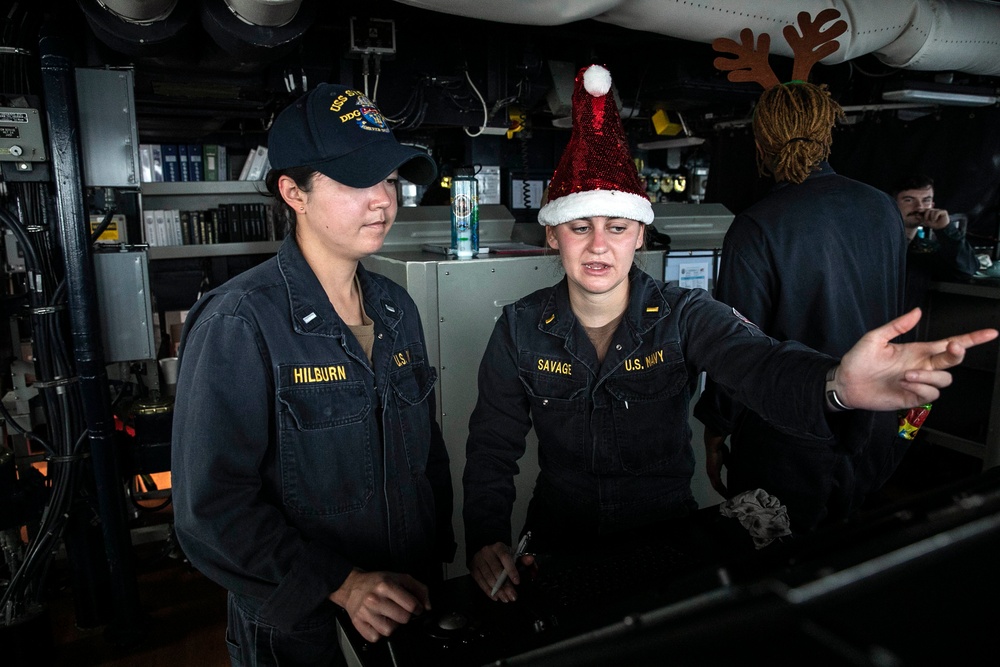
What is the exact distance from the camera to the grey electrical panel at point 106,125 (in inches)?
93.2

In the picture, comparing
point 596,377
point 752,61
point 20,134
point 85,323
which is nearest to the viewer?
point 596,377

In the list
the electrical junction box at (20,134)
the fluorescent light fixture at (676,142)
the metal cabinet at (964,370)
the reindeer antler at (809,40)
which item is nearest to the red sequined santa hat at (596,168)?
the reindeer antler at (809,40)

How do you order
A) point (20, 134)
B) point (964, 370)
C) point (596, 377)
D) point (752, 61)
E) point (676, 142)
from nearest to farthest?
point (596, 377), point (752, 61), point (20, 134), point (964, 370), point (676, 142)

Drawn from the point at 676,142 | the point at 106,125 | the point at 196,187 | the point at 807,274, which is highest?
the point at 676,142

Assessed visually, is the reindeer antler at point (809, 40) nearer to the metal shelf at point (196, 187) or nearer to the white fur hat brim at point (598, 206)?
the white fur hat brim at point (598, 206)

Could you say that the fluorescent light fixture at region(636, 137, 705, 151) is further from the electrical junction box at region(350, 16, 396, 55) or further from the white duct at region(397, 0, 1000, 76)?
the electrical junction box at region(350, 16, 396, 55)

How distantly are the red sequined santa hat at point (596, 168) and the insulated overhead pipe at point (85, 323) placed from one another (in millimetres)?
1773

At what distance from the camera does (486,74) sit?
3.53m

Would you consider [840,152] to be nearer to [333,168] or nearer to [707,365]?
[707,365]

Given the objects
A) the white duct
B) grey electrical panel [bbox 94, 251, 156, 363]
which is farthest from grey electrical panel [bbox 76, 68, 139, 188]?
the white duct

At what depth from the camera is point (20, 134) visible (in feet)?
7.38

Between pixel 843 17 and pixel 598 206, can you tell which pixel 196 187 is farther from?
pixel 843 17

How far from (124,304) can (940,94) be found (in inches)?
172

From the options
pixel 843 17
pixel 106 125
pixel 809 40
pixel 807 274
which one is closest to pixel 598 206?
pixel 807 274
